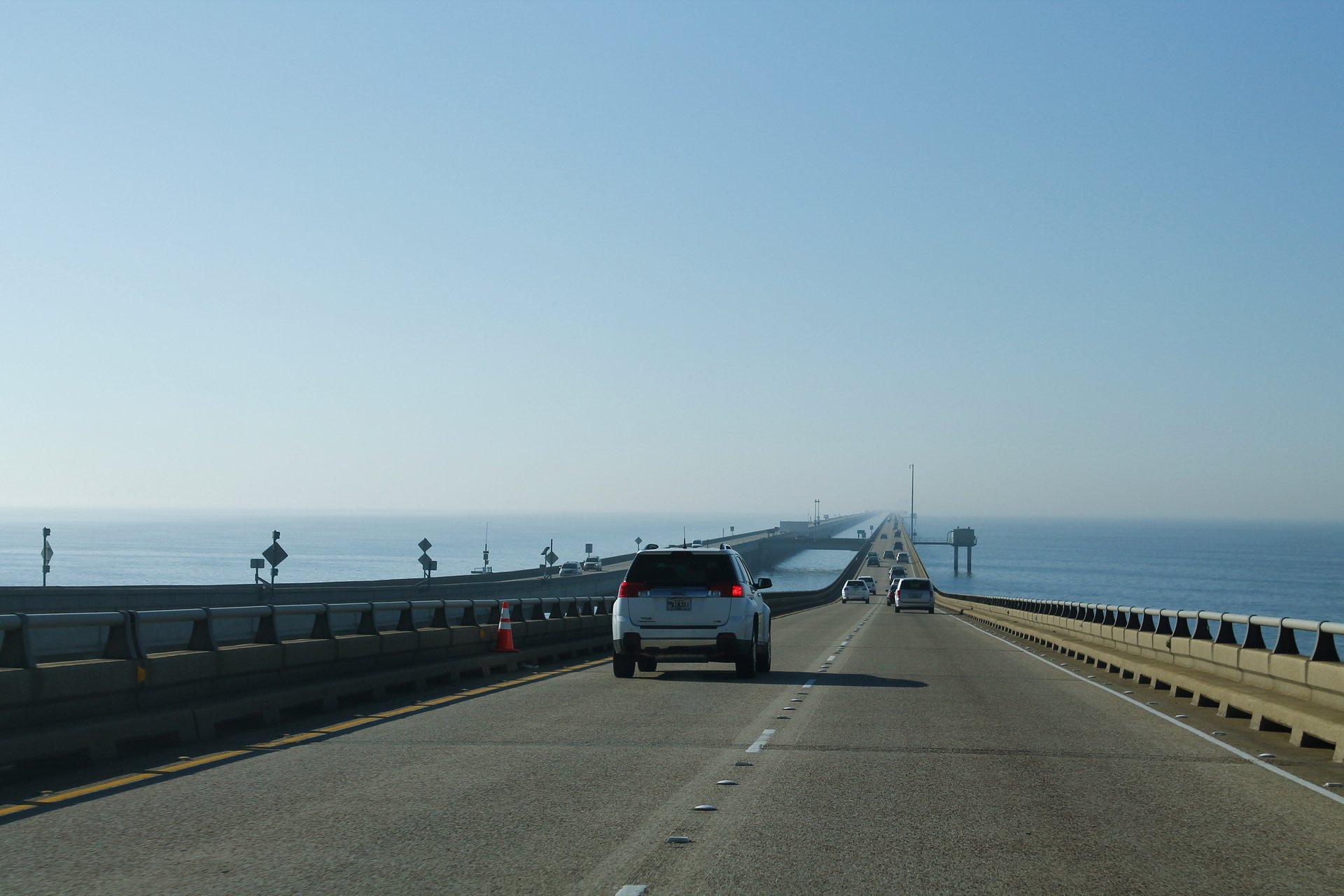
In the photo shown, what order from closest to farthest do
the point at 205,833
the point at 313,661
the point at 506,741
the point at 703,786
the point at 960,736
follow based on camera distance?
1. the point at 205,833
2. the point at 703,786
3. the point at 506,741
4. the point at 960,736
5. the point at 313,661

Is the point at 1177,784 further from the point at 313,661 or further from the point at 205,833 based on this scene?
the point at 313,661

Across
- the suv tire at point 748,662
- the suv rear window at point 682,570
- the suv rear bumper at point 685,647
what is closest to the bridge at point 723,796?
the suv rear bumper at point 685,647

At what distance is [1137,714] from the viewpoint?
16.0 metres

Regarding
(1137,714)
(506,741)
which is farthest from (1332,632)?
(506,741)

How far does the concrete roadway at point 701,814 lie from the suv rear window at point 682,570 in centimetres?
469

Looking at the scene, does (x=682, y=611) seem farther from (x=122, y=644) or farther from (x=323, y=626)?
(x=122, y=644)

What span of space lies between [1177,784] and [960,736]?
10.3ft

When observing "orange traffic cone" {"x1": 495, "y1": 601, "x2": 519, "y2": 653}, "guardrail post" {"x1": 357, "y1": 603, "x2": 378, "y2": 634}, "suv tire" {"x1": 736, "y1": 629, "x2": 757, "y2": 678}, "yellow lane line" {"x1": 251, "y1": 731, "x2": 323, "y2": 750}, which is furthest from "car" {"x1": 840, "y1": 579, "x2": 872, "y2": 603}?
"yellow lane line" {"x1": 251, "y1": 731, "x2": 323, "y2": 750}

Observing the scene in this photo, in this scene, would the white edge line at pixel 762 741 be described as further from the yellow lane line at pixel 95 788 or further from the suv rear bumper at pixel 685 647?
the suv rear bumper at pixel 685 647

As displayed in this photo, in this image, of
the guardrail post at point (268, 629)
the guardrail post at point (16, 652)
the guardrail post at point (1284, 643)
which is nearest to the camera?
the guardrail post at point (16, 652)

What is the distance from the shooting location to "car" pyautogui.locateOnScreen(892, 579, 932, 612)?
62.7m

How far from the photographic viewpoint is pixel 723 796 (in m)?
9.39

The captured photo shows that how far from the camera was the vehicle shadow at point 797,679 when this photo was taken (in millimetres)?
19609

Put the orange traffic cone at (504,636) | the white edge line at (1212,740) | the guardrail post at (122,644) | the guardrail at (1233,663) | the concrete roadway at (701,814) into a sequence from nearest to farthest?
the concrete roadway at (701,814), the white edge line at (1212,740), the guardrail post at (122,644), the guardrail at (1233,663), the orange traffic cone at (504,636)
